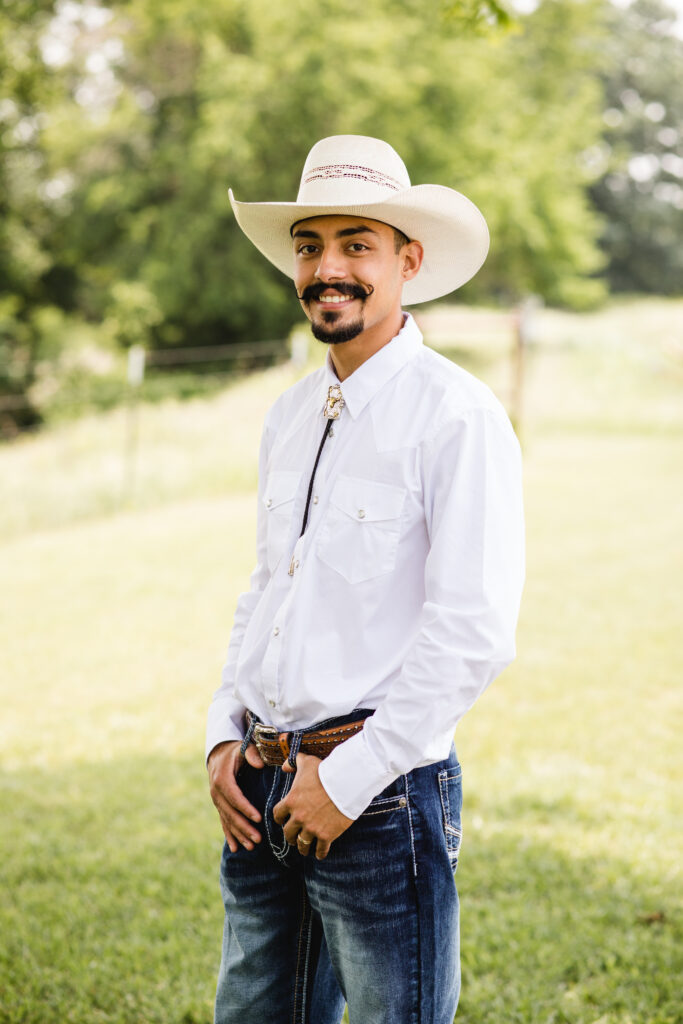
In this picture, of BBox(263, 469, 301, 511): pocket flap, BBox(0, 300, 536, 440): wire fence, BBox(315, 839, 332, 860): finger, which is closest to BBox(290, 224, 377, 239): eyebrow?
BBox(263, 469, 301, 511): pocket flap

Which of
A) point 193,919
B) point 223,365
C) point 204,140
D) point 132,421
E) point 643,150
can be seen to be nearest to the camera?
point 193,919

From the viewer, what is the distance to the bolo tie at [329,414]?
2.07 metres

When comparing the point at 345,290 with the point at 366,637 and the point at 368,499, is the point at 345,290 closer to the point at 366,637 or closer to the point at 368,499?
the point at 368,499

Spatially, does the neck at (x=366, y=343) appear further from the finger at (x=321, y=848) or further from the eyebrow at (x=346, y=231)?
the finger at (x=321, y=848)

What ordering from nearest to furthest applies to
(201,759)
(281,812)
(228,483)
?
(281,812)
(201,759)
(228,483)

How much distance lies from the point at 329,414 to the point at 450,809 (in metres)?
0.83

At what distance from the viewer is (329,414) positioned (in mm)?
2076

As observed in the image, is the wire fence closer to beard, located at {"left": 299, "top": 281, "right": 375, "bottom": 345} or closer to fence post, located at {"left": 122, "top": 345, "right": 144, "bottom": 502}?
fence post, located at {"left": 122, "top": 345, "right": 144, "bottom": 502}

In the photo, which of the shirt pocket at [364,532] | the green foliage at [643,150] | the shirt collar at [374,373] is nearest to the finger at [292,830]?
the shirt pocket at [364,532]

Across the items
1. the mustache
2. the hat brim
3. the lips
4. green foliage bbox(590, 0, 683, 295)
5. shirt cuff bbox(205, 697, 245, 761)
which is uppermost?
green foliage bbox(590, 0, 683, 295)

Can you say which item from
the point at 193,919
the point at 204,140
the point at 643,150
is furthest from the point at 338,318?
the point at 643,150

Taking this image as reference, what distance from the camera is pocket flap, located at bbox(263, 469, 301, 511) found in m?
2.11

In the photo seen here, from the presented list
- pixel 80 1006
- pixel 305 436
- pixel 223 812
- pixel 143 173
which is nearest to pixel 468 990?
pixel 80 1006

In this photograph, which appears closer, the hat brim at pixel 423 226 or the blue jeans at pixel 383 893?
the blue jeans at pixel 383 893
